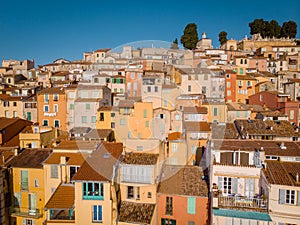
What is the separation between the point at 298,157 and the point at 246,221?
5.34 metres

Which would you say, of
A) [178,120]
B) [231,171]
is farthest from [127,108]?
[231,171]

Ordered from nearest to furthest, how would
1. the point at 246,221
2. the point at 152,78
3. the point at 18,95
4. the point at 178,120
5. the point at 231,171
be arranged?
the point at 246,221 → the point at 231,171 → the point at 178,120 → the point at 152,78 → the point at 18,95

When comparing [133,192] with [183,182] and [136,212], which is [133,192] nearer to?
[136,212]

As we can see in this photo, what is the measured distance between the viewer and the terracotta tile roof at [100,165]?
1367 cm

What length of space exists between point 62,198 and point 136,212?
4.08 metres

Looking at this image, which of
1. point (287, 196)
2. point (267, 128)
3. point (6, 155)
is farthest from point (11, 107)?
point (287, 196)

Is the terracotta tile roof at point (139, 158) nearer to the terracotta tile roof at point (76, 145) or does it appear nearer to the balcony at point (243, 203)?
the terracotta tile roof at point (76, 145)

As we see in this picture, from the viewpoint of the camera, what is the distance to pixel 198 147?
67.5 ft

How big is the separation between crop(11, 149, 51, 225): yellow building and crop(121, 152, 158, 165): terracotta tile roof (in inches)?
221

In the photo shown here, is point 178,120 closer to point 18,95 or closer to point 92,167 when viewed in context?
point 92,167

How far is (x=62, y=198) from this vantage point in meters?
14.7

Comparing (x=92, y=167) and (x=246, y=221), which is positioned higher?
(x=92, y=167)

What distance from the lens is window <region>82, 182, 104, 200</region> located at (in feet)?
44.6

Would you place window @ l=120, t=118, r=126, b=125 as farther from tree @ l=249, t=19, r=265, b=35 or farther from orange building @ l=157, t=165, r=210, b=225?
tree @ l=249, t=19, r=265, b=35
